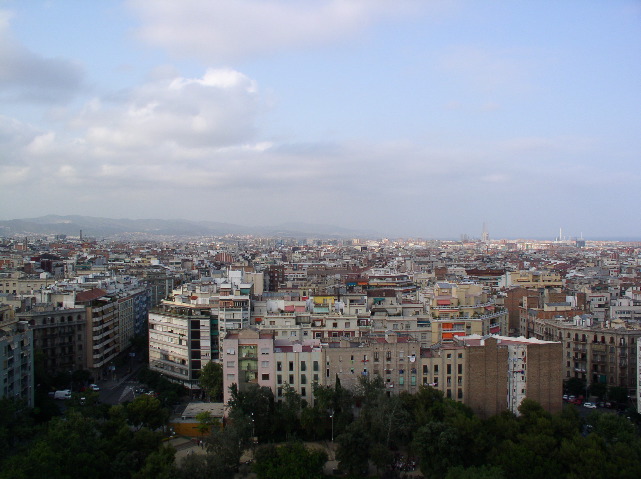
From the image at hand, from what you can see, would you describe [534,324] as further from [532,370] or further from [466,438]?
[466,438]

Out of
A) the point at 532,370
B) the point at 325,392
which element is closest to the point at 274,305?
the point at 325,392

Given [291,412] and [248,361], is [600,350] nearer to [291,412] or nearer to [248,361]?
[291,412]

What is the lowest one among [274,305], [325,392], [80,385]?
[80,385]

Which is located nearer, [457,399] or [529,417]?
[529,417]

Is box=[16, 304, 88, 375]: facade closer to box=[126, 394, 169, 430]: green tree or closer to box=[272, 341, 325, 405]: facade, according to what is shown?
box=[126, 394, 169, 430]: green tree

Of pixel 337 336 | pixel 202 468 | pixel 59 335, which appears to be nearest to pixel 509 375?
pixel 337 336

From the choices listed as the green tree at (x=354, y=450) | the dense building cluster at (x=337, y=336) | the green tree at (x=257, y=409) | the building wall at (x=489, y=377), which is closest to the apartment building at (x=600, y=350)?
the dense building cluster at (x=337, y=336)
